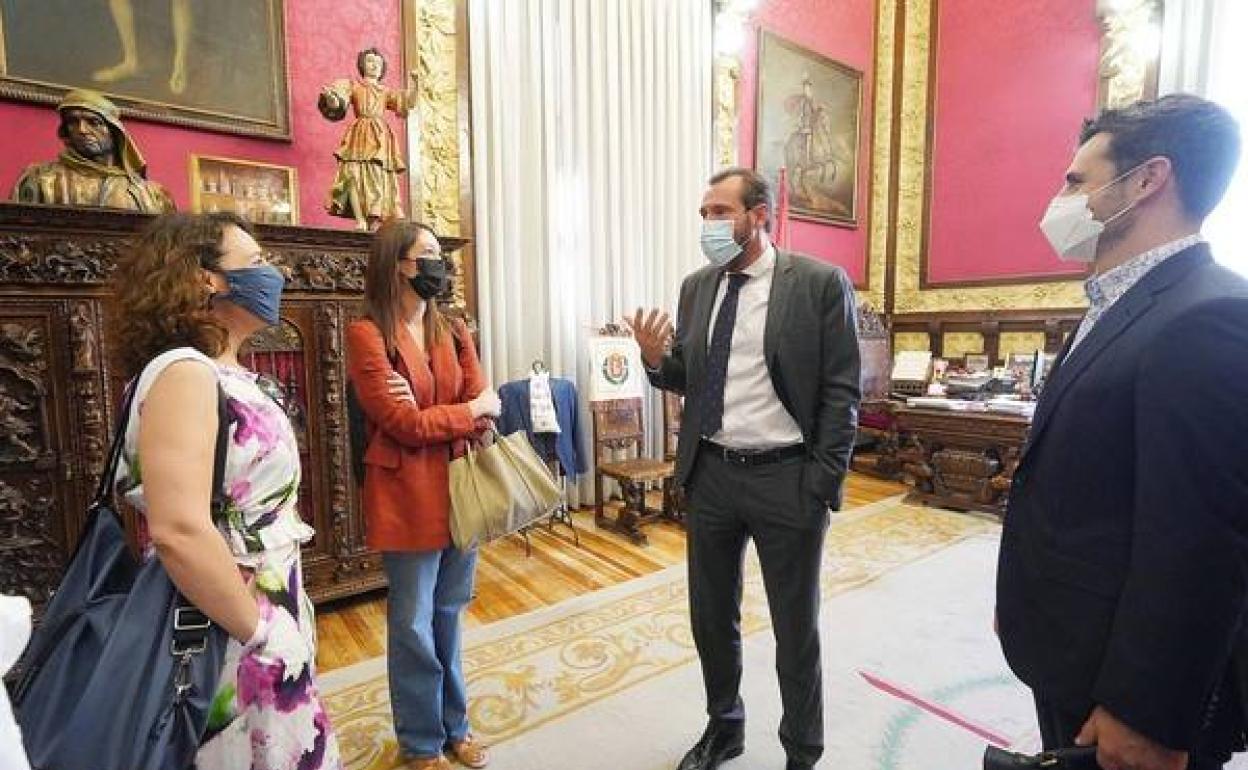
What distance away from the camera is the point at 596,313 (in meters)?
4.74

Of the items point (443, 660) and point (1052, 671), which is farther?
point (443, 660)

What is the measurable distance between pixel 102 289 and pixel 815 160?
18.6ft

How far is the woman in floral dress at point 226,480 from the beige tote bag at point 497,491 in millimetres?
538

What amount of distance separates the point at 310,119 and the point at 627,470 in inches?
112

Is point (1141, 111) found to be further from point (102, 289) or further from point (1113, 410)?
point (102, 289)

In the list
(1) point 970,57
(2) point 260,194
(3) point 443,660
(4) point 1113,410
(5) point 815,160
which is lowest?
(3) point 443,660

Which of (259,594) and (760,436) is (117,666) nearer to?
(259,594)

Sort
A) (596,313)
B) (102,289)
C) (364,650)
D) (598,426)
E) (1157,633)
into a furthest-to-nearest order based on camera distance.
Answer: (596,313)
(598,426)
(364,650)
(102,289)
(1157,633)

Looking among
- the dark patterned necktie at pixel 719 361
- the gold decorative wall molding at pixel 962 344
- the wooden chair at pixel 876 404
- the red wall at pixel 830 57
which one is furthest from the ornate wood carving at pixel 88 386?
the gold decorative wall molding at pixel 962 344

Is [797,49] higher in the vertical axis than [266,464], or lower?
higher

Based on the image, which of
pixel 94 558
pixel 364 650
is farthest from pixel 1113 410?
pixel 364 650

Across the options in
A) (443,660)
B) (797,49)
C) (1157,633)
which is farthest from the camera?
(797,49)

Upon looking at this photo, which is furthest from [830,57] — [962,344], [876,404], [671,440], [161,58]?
[161,58]

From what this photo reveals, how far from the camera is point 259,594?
1.11 metres
